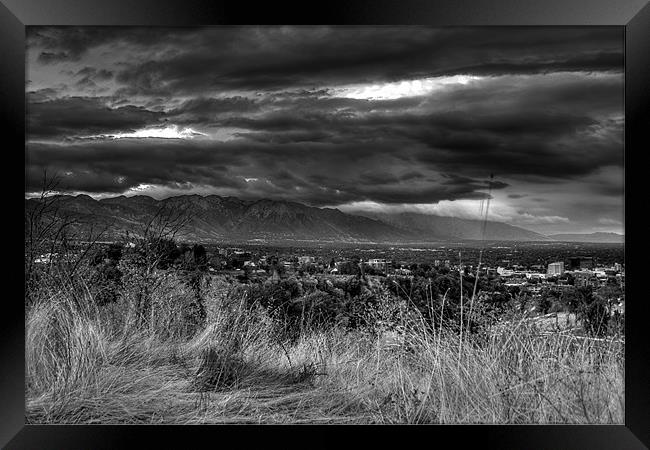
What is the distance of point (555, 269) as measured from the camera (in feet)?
24.2

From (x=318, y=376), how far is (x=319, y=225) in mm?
10851

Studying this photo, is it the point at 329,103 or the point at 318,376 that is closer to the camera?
the point at 318,376

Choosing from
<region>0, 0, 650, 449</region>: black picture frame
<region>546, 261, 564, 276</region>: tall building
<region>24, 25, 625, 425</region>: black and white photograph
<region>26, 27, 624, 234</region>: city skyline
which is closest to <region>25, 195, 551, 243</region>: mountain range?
<region>24, 25, 625, 425</region>: black and white photograph

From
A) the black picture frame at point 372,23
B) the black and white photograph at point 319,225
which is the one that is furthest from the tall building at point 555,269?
the black picture frame at point 372,23

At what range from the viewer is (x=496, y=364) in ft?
10.9

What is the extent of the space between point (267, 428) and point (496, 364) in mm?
1434

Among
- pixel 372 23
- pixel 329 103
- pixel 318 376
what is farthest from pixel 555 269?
pixel 372 23

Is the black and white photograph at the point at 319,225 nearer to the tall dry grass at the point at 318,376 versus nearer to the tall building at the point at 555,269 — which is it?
the tall dry grass at the point at 318,376

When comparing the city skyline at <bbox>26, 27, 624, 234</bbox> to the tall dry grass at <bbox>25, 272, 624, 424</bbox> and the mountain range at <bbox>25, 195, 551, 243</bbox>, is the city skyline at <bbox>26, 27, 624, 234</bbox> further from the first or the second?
the tall dry grass at <bbox>25, 272, 624, 424</bbox>

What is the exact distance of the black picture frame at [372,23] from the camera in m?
2.66

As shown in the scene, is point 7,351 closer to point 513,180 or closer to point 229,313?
point 229,313

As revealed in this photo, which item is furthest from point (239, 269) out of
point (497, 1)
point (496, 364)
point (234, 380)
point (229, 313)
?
point (497, 1)

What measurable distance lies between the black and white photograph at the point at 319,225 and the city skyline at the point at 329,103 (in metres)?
0.04

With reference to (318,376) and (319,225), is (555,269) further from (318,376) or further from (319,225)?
(319,225)
